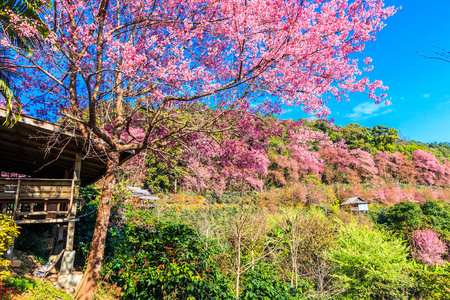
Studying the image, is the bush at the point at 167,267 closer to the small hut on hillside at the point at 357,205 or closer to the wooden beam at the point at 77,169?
the wooden beam at the point at 77,169

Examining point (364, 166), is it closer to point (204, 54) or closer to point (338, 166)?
point (338, 166)

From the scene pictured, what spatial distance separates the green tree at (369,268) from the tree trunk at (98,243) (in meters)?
9.18

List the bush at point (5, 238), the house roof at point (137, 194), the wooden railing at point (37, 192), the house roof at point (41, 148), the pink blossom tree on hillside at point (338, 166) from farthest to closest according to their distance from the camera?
the pink blossom tree on hillside at point (338, 166) < the house roof at point (137, 194) < the wooden railing at point (37, 192) < the house roof at point (41, 148) < the bush at point (5, 238)

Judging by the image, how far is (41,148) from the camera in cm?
559

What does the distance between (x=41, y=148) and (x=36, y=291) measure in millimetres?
2820

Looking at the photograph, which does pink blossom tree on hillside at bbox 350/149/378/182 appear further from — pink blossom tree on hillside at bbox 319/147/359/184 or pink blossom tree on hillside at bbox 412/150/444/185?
pink blossom tree on hillside at bbox 412/150/444/185

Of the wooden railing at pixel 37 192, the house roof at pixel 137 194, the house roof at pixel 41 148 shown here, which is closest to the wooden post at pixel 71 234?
the wooden railing at pixel 37 192

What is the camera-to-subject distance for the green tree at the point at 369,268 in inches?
403

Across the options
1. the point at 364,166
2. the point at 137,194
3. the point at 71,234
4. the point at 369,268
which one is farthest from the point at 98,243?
the point at 364,166

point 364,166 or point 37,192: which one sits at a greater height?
point 364,166

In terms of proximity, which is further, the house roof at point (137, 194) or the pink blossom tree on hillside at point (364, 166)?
the pink blossom tree on hillside at point (364, 166)

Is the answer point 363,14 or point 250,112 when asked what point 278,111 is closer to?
point 250,112

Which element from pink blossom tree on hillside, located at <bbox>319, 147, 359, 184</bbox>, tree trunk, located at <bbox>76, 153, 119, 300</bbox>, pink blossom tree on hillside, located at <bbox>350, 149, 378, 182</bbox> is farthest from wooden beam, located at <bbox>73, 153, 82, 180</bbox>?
pink blossom tree on hillside, located at <bbox>350, 149, 378, 182</bbox>

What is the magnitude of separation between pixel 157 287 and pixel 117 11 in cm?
602
